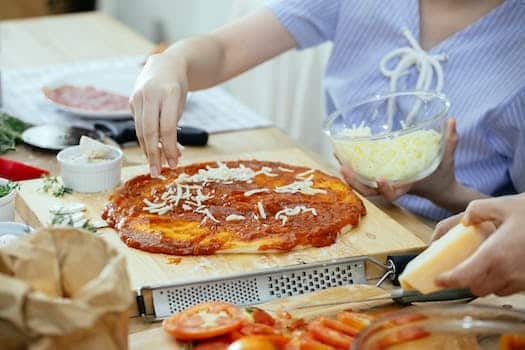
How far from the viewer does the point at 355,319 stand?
1.36 m

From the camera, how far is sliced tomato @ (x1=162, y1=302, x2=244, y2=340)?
51.7 inches

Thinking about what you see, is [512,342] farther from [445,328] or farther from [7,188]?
[7,188]

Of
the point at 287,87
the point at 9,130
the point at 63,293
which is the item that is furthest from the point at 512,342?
the point at 287,87

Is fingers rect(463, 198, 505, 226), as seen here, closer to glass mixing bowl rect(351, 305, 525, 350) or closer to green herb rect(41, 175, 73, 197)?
glass mixing bowl rect(351, 305, 525, 350)

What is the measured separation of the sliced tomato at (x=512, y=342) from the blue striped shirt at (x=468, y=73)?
2.90 feet

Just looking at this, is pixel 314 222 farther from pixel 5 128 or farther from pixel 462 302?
pixel 5 128

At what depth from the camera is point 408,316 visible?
1.23m

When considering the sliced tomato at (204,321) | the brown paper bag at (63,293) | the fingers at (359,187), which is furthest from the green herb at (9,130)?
the brown paper bag at (63,293)

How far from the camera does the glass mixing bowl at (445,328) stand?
1192mm

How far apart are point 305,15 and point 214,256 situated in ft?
2.92

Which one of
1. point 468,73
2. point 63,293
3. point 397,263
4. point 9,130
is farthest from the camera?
point 9,130

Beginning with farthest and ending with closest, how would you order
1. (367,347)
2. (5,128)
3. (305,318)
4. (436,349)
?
1. (5,128)
2. (305,318)
3. (436,349)
4. (367,347)

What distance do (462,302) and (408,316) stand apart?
0.32 m

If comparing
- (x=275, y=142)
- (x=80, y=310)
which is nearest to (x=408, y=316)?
(x=80, y=310)
